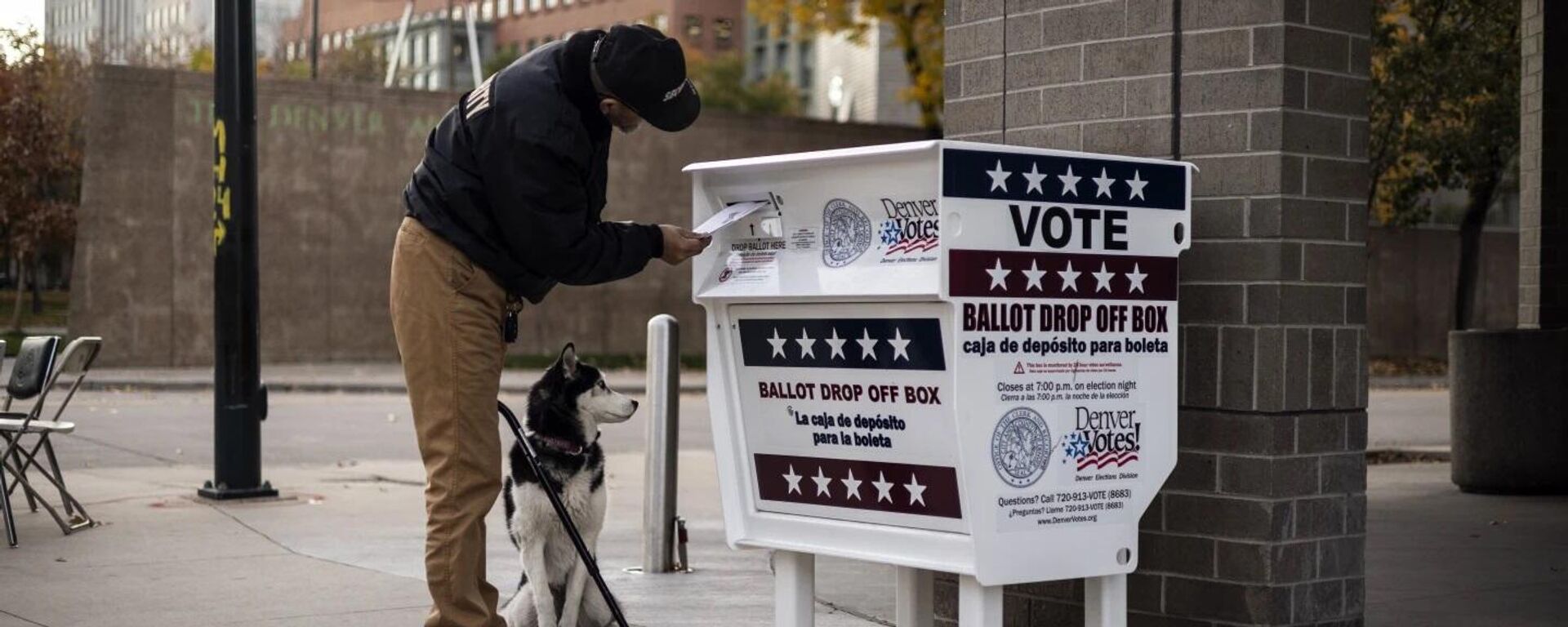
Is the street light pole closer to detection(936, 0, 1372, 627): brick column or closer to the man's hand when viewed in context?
the man's hand

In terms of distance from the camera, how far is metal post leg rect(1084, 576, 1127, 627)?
465 centimetres

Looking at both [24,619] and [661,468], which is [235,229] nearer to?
[661,468]

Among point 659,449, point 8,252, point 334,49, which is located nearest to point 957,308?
point 659,449

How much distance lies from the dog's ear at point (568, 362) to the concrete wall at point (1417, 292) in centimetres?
2901

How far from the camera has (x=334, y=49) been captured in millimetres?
44469

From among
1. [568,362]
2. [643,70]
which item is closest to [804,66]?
[568,362]

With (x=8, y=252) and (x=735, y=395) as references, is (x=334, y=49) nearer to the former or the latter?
(x=8, y=252)

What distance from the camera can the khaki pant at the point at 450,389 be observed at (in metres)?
5.01

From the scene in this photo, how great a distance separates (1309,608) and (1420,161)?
2114cm

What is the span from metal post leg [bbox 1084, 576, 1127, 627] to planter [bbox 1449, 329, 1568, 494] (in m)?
6.84

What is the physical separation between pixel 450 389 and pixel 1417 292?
102 ft

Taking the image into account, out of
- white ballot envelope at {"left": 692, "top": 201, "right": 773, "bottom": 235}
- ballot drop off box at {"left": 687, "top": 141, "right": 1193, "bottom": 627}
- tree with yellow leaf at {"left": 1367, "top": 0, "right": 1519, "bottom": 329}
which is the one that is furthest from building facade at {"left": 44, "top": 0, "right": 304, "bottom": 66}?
tree with yellow leaf at {"left": 1367, "top": 0, "right": 1519, "bottom": 329}

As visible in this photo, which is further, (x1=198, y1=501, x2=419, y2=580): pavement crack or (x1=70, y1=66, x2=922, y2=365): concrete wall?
(x1=70, y1=66, x2=922, y2=365): concrete wall

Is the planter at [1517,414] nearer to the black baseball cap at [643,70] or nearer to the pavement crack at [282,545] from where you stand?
the pavement crack at [282,545]
